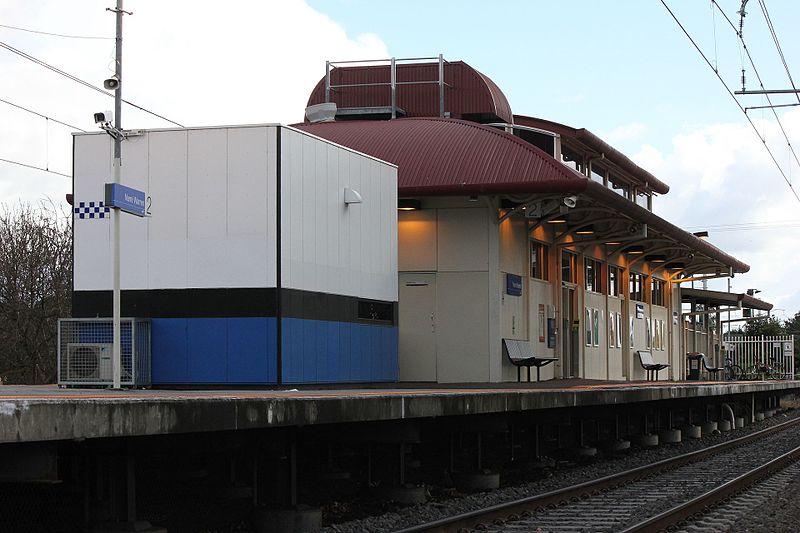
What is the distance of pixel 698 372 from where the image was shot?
43.9 meters

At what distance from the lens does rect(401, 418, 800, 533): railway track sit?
38.0 ft

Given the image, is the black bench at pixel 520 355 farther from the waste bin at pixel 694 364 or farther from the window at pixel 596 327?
the waste bin at pixel 694 364

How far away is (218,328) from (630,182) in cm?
2449

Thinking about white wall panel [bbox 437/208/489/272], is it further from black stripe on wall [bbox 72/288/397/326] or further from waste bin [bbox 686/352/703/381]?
waste bin [bbox 686/352/703/381]

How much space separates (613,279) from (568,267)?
4983 millimetres

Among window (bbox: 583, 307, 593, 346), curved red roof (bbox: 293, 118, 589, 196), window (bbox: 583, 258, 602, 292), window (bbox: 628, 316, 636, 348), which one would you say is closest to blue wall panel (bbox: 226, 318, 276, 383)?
curved red roof (bbox: 293, 118, 589, 196)

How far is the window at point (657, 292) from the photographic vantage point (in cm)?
4002

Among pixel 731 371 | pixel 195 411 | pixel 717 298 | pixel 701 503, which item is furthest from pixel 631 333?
pixel 195 411

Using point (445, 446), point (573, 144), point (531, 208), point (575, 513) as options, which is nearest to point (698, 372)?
point (573, 144)

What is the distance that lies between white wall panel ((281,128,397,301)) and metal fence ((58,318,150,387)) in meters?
2.23

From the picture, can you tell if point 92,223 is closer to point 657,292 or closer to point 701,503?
point 701,503

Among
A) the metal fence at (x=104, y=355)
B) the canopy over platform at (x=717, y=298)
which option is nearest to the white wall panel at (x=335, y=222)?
the metal fence at (x=104, y=355)

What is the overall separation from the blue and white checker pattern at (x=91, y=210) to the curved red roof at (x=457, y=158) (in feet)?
23.5

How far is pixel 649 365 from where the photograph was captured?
36000 mm
